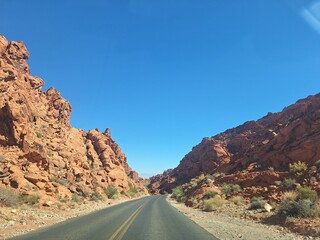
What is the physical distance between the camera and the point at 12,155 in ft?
113

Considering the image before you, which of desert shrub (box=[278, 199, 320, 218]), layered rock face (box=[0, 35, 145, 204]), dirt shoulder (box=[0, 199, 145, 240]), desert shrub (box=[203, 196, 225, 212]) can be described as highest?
layered rock face (box=[0, 35, 145, 204])

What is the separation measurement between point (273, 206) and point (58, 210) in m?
16.6

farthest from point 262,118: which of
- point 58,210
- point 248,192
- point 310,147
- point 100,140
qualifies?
point 58,210

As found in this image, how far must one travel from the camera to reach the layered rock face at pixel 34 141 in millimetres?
32500

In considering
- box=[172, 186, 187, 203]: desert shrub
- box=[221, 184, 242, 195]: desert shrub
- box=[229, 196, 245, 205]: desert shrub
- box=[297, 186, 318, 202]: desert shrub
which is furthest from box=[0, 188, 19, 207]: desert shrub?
box=[172, 186, 187, 203]: desert shrub

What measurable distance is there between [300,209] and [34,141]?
101 ft

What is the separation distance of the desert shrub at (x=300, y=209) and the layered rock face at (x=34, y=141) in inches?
782

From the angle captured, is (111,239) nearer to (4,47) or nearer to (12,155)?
(12,155)

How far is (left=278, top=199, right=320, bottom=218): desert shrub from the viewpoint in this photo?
17.2 meters

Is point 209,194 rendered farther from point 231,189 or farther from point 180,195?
point 180,195

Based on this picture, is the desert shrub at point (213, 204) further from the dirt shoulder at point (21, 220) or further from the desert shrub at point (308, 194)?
the dirt shoulder at point (21, 220)

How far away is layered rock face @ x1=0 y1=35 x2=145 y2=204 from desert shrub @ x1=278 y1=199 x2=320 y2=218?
1986cm

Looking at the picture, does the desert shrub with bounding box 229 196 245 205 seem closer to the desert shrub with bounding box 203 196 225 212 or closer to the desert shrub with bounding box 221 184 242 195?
the desert shrub with bounding box 203 196 225 212

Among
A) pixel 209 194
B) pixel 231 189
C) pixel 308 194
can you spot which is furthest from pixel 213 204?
pixel 308 194
